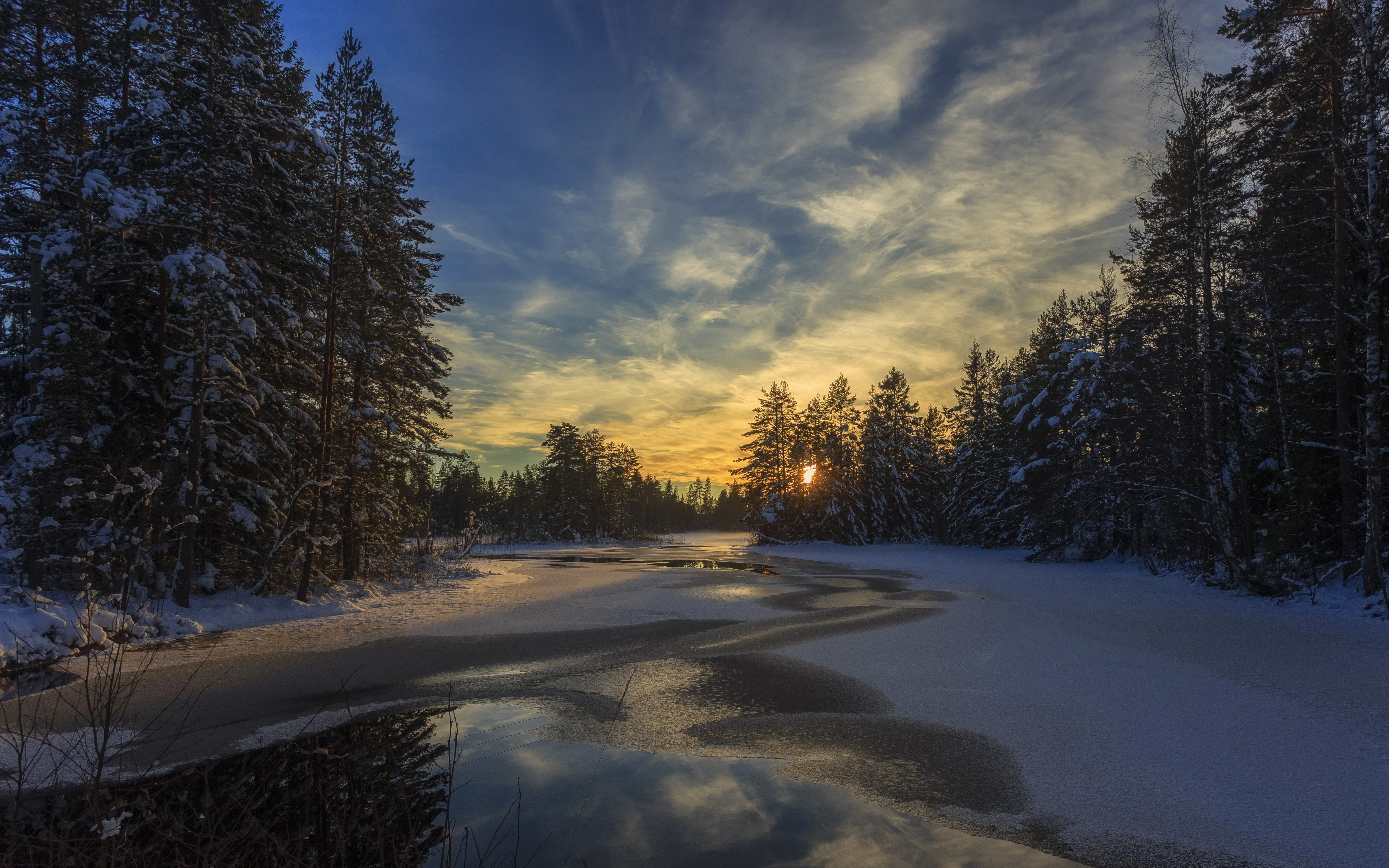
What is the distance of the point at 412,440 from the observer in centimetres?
2073

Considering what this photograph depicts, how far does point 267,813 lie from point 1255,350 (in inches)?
1006

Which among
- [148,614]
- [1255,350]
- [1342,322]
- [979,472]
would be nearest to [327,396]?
[148,614]

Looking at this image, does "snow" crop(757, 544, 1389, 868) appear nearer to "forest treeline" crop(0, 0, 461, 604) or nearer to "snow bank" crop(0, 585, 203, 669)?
"snow bank" crop(0, 585, 203, 669)

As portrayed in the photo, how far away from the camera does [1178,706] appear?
21.5ft

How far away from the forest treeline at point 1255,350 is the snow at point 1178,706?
299 centimetres

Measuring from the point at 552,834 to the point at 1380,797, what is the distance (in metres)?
6.11

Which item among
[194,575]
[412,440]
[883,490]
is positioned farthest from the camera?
[883,490]

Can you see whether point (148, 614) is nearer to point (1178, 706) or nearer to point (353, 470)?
point (353, 470)

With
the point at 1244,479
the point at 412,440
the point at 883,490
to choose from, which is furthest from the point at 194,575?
the point at 883,490

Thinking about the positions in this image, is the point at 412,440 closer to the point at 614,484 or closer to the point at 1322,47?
the point at 1322,47

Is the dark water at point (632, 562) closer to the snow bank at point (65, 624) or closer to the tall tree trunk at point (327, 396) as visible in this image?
the tall tree trunk at point (327, 396)

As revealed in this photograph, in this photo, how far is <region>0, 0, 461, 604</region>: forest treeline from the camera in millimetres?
10195

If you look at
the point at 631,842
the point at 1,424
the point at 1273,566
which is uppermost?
the point at 1,424

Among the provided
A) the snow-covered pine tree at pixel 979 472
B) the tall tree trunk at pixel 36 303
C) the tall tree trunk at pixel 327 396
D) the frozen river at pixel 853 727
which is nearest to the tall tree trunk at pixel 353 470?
the tall tree trunk at pixel 327 396
